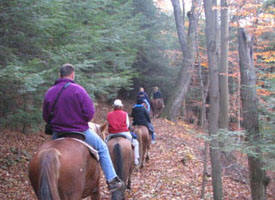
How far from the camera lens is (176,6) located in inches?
750

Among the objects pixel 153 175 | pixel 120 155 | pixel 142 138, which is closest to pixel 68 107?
pixel 120 155

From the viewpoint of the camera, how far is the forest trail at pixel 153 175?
7625mm

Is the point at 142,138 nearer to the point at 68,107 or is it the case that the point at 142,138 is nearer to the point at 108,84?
the point at 108,84

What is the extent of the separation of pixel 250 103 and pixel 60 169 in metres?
5.08

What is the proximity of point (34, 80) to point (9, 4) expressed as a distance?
7.04ft

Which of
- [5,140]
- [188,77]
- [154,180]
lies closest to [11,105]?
[5,140]

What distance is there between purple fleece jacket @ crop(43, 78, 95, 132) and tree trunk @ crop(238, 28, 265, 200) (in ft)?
13.9

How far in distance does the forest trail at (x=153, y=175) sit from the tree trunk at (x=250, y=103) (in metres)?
1.40

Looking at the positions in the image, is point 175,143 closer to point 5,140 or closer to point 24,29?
point 5,140

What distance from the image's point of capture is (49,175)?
11.4ft

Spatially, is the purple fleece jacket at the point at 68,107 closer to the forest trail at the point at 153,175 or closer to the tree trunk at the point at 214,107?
the forest trail at the point at 153,175

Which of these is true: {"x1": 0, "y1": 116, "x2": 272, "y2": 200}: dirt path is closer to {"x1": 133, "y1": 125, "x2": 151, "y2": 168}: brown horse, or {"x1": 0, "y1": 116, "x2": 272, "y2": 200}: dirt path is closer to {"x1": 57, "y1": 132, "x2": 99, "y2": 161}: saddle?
{"x1": 133, "y1": 125, "x2": 151, "y2": 168}: brown horse

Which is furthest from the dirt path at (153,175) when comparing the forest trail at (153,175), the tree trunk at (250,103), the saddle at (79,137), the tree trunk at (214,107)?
the saddle at (79,137)

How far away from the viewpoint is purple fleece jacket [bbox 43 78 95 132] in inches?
163
